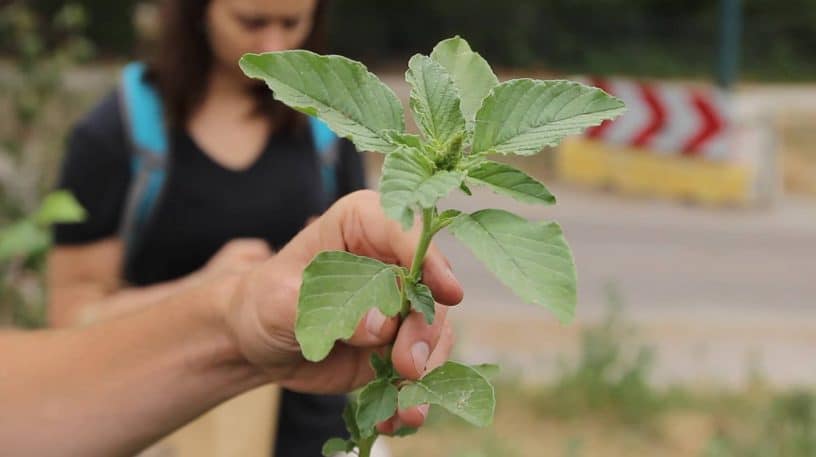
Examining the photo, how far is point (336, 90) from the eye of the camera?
0.76 m

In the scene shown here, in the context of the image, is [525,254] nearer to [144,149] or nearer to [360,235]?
[360,235]

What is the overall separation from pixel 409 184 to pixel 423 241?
0.27 feet

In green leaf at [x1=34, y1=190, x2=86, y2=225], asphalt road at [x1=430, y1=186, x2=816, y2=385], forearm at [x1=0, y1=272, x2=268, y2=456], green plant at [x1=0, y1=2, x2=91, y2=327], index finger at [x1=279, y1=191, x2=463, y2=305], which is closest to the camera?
index finger at [x1=279, y1=191, x2=463, y2=305]

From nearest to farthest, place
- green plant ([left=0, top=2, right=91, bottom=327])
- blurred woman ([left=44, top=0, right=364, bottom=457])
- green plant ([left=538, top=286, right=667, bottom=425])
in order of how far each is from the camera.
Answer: blurred woman ([left=44, top=0, right=364, bottom=457])
green plant ([left=0, top=2, right=91, bottom=327])
green plant ([left=538, top=286, right=667, bottom=425])

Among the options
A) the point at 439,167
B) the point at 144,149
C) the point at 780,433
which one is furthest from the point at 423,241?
the point at 780,433

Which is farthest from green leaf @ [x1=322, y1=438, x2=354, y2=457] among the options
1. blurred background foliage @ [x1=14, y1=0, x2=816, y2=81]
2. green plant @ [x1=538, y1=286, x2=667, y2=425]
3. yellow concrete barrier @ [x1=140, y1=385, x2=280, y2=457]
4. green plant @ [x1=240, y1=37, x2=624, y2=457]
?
blurred background foliage @ [x1=14, y1=0, x2=816, y2=81]

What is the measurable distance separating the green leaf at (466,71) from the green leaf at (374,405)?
0.65ft

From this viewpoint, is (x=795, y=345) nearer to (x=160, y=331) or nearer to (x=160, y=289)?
(x=160, y=289)

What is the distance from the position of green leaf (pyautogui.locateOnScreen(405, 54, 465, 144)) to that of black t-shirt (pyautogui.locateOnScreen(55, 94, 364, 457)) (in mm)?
1326

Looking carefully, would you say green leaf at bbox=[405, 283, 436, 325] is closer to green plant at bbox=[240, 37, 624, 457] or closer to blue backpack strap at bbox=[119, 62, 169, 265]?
green plant at bbox=[240, 37, 624, 457]

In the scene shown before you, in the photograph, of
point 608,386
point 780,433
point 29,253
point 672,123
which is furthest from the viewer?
point 672,123

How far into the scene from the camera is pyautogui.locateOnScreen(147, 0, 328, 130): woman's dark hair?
2107 mm

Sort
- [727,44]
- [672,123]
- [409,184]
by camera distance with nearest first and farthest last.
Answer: [409,184] → [672,123] → [727,44]

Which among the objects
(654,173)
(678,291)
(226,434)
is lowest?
(678,291)
